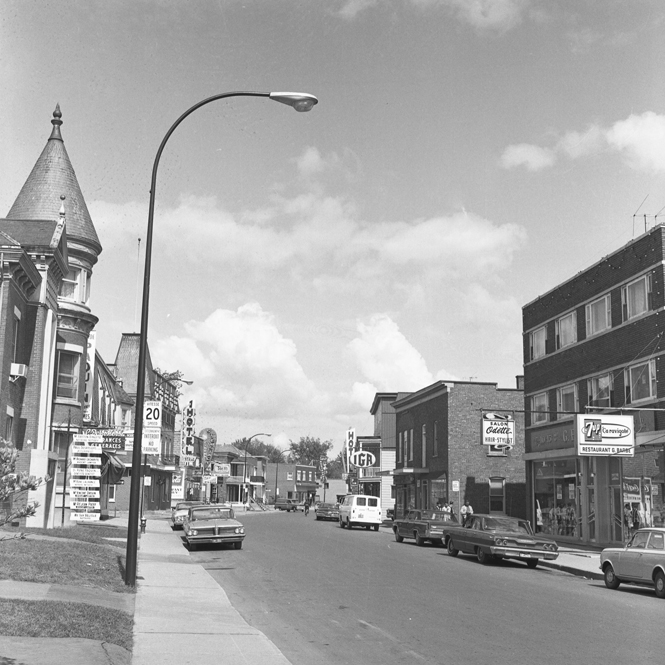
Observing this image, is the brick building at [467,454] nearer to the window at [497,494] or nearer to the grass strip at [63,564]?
the window at [497,494]

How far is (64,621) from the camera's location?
10883 mm

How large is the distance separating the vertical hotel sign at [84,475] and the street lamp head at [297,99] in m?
16.8

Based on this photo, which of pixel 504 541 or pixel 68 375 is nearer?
pixel 504 541

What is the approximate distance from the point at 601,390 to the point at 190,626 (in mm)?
24314

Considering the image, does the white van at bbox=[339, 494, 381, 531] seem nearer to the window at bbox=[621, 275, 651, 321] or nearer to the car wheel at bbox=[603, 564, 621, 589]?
the window at bbox=[621, 275, 651, 321]

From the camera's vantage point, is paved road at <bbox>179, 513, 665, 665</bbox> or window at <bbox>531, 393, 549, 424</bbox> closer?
paved road at <bbox>179, 513, 665, 665</bbox>

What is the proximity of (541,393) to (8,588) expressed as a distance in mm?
29311

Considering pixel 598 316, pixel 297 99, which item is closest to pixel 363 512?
pixel 598 316

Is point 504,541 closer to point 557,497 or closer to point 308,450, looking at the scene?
point 557,497

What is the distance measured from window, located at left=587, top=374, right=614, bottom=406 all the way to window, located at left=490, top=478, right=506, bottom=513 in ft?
59.0

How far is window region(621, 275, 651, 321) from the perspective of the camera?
29.8m

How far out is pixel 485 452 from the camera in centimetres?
Answer: 5119

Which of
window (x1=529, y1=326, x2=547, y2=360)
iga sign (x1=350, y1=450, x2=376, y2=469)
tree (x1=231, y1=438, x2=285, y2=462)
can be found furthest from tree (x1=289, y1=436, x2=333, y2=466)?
window (x1=529, y1=326, x2=547, y2=360)

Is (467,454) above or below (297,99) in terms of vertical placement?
below
